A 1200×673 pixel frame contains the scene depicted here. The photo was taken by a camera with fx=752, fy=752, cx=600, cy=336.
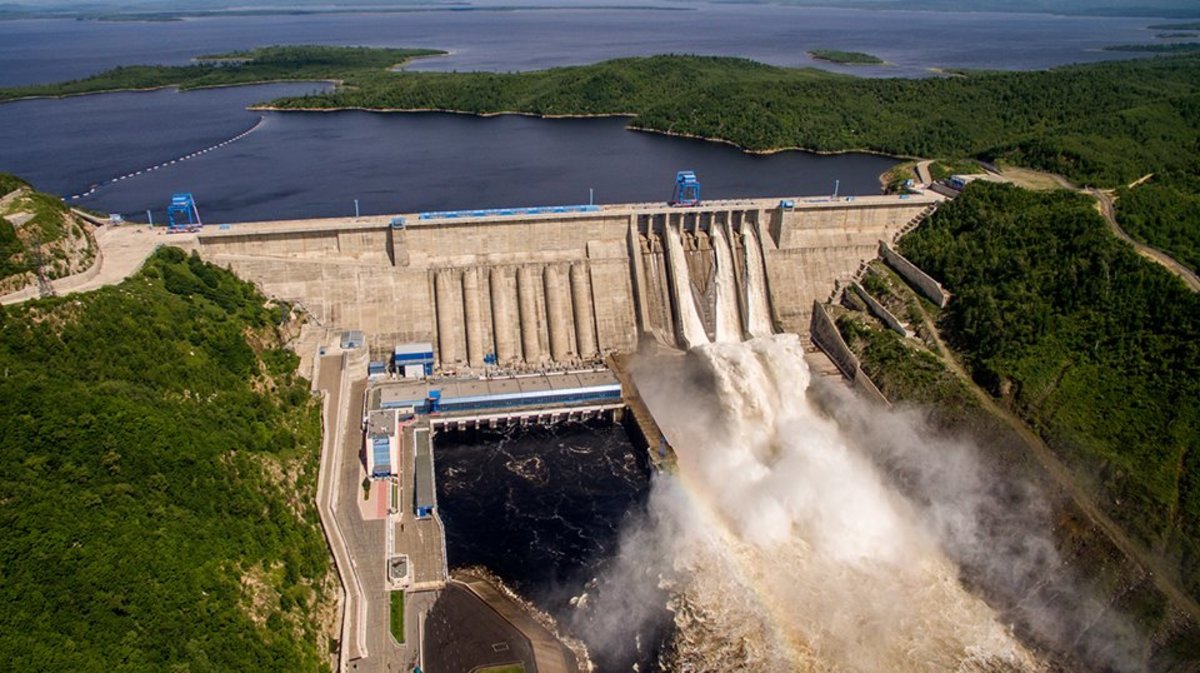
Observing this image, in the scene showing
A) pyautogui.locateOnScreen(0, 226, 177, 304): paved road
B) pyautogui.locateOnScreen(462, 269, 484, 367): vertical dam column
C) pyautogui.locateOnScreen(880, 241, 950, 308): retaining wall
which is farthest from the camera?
pyautogui.locateOnScreen(880, 241, 950, 308): retaining wall

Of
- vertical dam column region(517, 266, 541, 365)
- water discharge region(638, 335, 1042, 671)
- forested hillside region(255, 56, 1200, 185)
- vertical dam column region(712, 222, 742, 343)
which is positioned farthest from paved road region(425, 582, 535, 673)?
forested hillside region(255, 56, 1200, 185)

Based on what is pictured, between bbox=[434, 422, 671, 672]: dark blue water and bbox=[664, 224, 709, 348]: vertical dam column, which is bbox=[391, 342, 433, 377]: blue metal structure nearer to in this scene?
bbox=[434, 422, 671, 672]: dark blue water

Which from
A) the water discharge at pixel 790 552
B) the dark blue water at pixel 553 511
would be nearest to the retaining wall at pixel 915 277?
the water discharge at pixel 790 552

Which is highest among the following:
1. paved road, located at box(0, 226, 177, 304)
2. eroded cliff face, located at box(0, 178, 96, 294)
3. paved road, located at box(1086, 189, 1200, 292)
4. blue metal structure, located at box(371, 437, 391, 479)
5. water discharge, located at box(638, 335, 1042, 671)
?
eroded cliff face, located at box(0, 178, 96, 294)

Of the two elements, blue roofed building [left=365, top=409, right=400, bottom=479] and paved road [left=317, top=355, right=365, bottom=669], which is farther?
blue roofed building [left=365, top=409, right=400, bottom=479]

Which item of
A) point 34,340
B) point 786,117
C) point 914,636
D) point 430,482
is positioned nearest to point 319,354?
point 430,482

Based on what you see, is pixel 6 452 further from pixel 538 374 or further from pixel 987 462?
pixel 987 462

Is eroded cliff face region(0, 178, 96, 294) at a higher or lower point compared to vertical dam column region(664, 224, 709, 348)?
higher

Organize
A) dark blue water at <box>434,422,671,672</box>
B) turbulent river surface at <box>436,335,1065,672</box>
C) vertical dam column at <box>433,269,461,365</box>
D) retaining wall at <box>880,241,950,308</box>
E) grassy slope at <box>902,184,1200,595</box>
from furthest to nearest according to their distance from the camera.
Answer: retaining wall at <box>880,241,950,308</box> → vertical dam column at <box>433,269,461,365</box> → grassy slope at <box>902,184,1200,595</box> → dark blue water at <box>434,422,671,672</box> → turbulent river surface at <box>436,335,1065,672</box>
